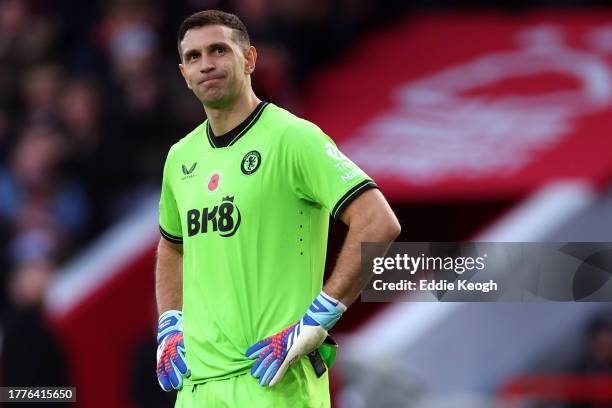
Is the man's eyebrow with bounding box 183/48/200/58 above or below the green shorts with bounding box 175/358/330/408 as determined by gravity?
above

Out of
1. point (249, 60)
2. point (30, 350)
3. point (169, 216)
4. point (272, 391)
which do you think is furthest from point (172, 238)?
point (30, 350)

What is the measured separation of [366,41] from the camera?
14695 mm

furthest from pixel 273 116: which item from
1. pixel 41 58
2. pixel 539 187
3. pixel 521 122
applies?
pixel 41 58

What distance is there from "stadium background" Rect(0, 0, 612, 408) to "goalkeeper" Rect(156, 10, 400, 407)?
8.91ft

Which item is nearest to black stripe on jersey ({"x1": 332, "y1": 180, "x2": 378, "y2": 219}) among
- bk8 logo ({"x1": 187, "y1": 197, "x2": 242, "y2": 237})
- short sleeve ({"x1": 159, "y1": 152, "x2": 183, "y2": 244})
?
bk8 logo ({"x1": 187, "y1": 197, "x2": 242, "y2": 237})

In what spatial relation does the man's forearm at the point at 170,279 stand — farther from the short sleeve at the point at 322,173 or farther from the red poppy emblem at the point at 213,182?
the short sleeve at the point at 322,173

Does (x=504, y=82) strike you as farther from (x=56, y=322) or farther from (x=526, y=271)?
(x=526, y=271)

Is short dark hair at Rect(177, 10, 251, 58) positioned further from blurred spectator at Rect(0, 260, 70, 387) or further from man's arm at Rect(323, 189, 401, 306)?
A: blurred spectator at Rect(0, 260, 70, 387)

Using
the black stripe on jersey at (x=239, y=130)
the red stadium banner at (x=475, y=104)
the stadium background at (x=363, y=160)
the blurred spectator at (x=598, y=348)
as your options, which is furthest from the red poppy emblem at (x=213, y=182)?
the blurred spectator at (x=598, y=348)

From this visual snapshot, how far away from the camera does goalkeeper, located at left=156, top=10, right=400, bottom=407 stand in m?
5.61

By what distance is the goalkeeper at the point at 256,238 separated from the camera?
561cm

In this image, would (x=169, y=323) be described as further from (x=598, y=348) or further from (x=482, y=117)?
(x=482, y=117)

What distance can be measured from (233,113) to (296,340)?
3.03 feet

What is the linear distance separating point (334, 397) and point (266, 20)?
360cm
